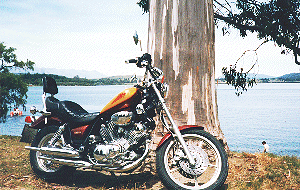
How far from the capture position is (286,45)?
37.0 ft

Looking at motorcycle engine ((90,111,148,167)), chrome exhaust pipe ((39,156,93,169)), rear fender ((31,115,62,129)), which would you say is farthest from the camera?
rear fender ((31,115,62,129))

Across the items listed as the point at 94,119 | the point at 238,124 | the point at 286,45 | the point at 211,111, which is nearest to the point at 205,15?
the point at 211,111

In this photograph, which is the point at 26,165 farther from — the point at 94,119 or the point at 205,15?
the point at 205,15

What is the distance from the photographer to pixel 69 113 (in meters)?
4.67

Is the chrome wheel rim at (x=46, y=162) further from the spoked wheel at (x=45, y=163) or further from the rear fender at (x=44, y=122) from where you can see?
the rear fender at (x=44, y=122)

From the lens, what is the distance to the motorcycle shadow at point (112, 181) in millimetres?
4671

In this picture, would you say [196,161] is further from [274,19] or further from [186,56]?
[274,19]

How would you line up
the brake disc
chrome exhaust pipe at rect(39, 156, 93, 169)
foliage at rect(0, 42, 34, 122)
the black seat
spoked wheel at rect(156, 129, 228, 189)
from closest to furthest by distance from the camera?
spoked wheel at rect(156, 129, 228, 189)
the brake disc
chrome exhaust pipe at rect(39, 156, 93, 169)
the black seat
foliage at rect(0, 42, 34, 122)

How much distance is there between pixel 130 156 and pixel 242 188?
1.66 metres

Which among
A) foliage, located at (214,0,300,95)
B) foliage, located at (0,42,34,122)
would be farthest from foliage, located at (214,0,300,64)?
foliage, located at (0,42,34,122)

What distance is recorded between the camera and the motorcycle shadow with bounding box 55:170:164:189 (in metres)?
4.67

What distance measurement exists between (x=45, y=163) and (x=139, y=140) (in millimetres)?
1938

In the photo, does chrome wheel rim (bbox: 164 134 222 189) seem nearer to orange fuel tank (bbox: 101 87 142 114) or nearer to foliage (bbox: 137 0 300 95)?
orange fuel tank (bbox: 101 87 142 114)

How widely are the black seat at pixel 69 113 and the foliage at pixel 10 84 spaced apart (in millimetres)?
40280
